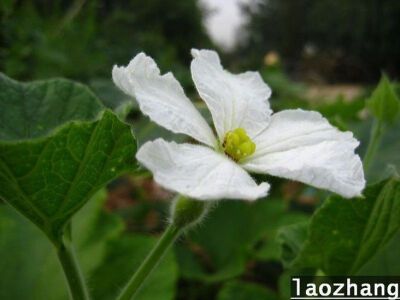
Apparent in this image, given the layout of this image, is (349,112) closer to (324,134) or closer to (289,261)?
(289,261)

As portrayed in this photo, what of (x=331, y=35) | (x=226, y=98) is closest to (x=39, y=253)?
(x=226, y=98)

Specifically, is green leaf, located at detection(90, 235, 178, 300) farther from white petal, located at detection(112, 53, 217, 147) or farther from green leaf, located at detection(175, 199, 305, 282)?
white petal, located at detection(112, 53, 217, 147)

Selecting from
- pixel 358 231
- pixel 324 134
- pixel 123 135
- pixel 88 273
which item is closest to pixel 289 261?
pixel 358 231

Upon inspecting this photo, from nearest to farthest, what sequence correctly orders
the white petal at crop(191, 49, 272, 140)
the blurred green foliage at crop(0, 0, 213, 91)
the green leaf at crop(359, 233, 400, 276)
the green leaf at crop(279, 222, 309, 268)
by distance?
the white petal at crop(191, 49, 272, 140), the green leaf at crop(279, 222, 309, 268), the green leaf at crop(359, 233, 400, 276), the blurred green foliage at crop(0, 0, 213, 91)

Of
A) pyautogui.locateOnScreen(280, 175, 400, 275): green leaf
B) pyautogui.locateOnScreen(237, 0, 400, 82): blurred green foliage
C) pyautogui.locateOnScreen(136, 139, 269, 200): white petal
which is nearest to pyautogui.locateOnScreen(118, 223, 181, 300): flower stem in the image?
pyautogui.locateOnScreen(136, 139, 269, 200): white petal

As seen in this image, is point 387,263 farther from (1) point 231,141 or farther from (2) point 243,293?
(1) point 231,141

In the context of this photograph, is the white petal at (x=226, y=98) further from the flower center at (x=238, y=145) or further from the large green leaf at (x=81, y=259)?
the large green leaf at (x=81, y=259)
